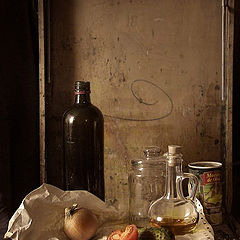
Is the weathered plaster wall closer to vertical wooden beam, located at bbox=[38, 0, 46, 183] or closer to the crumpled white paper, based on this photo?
vertical wooden beam, located at bbox=[38, 0, 46, 183]

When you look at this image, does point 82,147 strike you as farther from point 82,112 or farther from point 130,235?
point 130,235

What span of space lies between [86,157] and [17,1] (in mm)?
536

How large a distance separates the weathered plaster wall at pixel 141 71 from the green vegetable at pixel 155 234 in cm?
41

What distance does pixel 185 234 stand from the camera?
2.64 ft

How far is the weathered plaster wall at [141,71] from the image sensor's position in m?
1.15

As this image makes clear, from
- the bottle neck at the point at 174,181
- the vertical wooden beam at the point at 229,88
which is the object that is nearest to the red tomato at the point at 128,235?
the bottle neck at the point at 174,181

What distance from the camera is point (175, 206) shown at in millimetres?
829

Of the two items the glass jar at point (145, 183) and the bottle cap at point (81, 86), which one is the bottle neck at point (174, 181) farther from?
the bottle cap at point (81, 86)

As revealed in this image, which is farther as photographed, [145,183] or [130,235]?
[145,183]

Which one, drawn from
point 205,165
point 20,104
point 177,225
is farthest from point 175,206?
point 20,104

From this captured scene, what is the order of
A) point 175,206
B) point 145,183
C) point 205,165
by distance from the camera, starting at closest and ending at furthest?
point 175,206
point 145,183
point 205,165

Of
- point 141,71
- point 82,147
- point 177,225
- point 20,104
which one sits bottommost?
point 177,225

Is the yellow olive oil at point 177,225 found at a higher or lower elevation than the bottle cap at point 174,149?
lower

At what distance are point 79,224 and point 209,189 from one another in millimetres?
388
